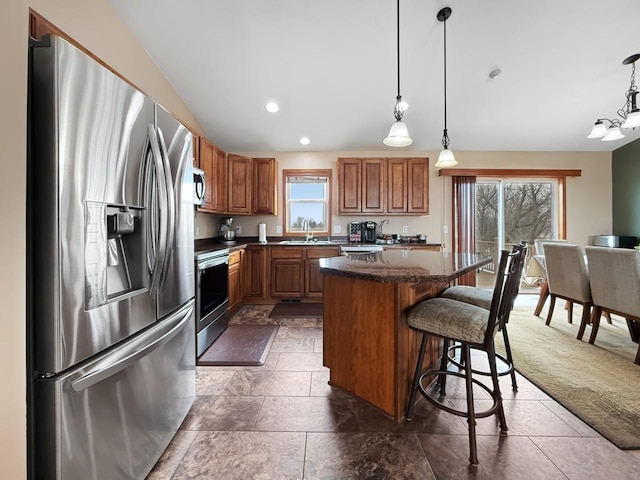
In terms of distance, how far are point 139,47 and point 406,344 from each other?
3.69 m

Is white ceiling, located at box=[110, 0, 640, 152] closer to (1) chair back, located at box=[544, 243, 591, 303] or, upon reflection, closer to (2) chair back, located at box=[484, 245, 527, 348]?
(1) chair back, located at box=[544, 243, 591, 303]

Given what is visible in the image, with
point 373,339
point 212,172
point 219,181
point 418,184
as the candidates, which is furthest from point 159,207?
point 418,184

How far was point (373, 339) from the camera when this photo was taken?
166 centimetres

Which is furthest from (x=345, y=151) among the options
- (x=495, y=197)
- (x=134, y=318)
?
(x=134, y=318)

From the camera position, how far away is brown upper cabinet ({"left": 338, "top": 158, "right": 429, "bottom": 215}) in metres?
4.37

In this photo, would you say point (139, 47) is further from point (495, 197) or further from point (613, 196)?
point (613, 196)

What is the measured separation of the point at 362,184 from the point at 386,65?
1676 millimetres

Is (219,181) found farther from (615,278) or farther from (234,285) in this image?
(615,278)

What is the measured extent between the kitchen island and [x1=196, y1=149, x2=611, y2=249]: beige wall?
301 centimetres

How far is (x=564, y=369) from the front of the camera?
88.2 inches

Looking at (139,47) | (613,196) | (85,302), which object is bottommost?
(85,302)

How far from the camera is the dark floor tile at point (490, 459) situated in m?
1.29

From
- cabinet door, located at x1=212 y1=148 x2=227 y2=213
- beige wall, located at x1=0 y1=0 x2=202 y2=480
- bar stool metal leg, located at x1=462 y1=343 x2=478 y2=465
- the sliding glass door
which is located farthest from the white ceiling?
bar stool metal leg, located at x1=462 y1=343 x2=478 y2=465

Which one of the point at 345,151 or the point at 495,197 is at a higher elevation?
the point at 345,151
